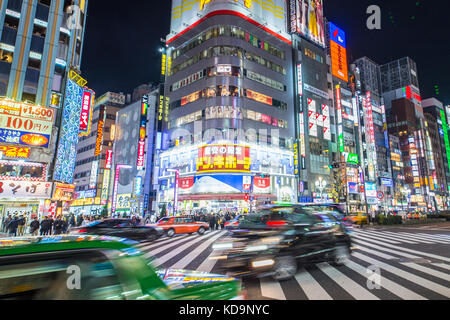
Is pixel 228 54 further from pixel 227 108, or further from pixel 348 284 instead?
pixel 348 284

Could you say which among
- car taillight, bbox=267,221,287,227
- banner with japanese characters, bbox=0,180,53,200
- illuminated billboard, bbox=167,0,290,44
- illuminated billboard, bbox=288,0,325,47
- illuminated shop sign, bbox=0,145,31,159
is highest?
illuminated billboard, bbox=288,0,325,47

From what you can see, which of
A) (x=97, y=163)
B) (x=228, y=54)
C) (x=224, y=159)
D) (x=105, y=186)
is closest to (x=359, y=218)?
(x=224, y=159)

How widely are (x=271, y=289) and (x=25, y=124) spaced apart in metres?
26.9

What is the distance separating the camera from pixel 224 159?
37719 mm

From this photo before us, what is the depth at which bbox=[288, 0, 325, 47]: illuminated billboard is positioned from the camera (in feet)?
181

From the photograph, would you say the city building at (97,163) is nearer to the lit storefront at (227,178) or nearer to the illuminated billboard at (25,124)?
the lit storefront at (227,178)

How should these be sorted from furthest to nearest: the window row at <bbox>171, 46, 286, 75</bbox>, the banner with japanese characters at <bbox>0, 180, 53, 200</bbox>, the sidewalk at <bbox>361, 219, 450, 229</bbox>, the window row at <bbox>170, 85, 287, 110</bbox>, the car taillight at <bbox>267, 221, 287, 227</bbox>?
the window row at <bbox>171, 46, 286, 75</bbox> → the window row at <bbox>170, 85, 287, 110</bbox> → the sidewalk at <bbox>361, 219, 450, 229</bbox> → the banner with japanese characters at <bbox>0, 180, 53, 200</bbox> → the car taillight at <bbox>267, 221, 287, 227</bbox>

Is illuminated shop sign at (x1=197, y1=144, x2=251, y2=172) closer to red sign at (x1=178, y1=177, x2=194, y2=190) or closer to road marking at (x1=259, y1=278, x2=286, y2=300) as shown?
red sign at (x1=178, y1=177, x2=194, y2=190)

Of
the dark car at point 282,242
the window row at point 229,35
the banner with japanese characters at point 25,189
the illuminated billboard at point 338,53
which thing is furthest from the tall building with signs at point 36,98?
the illuminated billboard at point 338,53

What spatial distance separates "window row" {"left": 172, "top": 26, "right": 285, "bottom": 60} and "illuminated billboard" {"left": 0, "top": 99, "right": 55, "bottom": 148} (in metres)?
30.1

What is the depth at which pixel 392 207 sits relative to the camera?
71500mm

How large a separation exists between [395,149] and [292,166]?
6241cm

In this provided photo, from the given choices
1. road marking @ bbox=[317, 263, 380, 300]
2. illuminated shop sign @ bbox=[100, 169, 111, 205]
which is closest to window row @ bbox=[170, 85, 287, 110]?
illuminated shop sign @ bbox=[100, 169, 111, 205]

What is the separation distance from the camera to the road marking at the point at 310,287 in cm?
497
